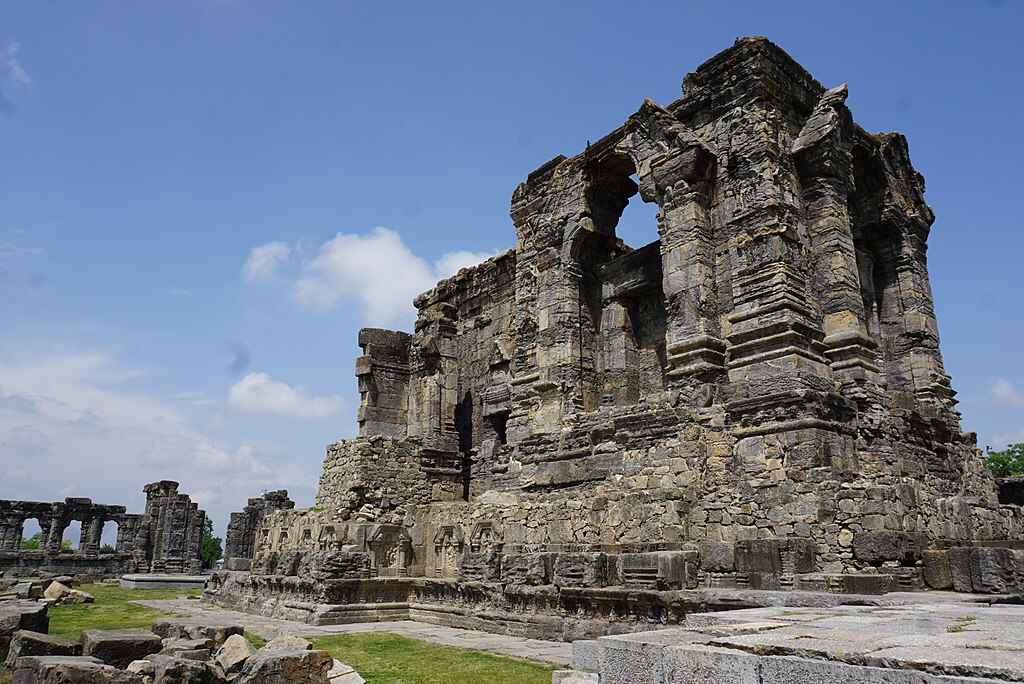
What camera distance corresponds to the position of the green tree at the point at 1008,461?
38.1 m

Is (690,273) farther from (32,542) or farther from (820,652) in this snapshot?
(32,542)

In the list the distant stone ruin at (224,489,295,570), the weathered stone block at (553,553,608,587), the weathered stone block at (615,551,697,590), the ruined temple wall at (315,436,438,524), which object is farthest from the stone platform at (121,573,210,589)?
the weathered stone block at (615,551,697,590)

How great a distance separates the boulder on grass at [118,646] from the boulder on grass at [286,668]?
147cm

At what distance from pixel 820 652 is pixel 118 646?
258 inches

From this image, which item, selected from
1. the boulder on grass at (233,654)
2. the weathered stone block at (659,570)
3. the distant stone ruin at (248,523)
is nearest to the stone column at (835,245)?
the weathered stone block at (659,570)

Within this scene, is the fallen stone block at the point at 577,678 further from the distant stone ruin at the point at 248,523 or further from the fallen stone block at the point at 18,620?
the distant stone ruin at the point at 248,523

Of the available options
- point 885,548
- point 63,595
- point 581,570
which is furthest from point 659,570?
point 63,595

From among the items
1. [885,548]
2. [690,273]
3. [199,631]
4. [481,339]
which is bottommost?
[199,631]

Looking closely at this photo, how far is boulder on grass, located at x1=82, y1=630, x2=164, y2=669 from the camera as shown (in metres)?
7.27

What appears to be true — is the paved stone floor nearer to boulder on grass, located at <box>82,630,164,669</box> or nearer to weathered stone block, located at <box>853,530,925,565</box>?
weathered stone block, located at <box>853,530,925,565</box>

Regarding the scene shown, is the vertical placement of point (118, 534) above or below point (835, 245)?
below

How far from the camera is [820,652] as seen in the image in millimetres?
3656

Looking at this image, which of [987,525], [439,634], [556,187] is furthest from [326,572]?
[987,525]

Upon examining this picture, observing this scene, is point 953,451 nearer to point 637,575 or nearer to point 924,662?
point 637,575
